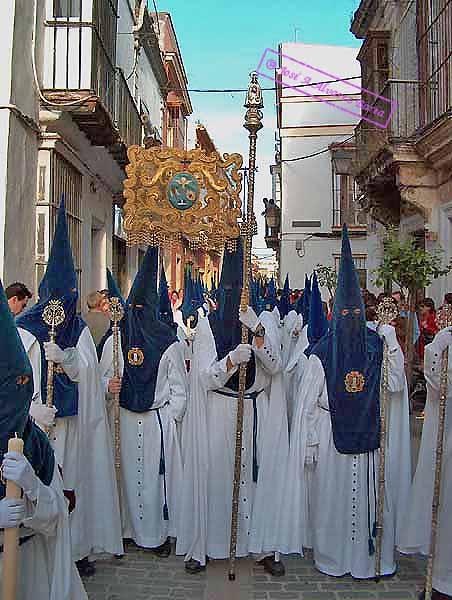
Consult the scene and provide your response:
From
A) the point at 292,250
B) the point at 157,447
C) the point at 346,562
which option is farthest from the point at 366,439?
the point at 292,250

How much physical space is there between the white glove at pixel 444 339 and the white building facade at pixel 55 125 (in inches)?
214

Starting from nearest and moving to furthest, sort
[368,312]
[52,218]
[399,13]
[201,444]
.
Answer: [201,444]
[368,312]
[52,218]
[399,13]

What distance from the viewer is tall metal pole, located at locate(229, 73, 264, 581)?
498 cm

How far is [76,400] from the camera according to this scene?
504 centimetres

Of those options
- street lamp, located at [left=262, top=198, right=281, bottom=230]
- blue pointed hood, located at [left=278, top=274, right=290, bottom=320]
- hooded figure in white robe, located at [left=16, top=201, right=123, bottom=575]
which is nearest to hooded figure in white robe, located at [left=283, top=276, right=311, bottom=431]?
blue pointed hood, located at [left=278, top=274, right=290, bottom=320]

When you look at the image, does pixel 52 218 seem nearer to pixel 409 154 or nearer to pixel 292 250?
pixel 409 154

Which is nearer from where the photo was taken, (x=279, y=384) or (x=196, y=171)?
(x=196, y=171)

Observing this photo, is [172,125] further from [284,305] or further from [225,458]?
[225,458]

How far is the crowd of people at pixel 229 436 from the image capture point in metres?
4.95

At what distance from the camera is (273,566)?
519cm

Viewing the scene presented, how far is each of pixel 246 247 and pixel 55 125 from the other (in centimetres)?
560

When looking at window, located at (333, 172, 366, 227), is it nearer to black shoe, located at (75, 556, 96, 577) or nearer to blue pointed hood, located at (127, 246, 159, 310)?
blue pointed hood, located at (127, 246, 159, 310)

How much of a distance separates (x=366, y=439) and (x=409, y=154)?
25.7 feet

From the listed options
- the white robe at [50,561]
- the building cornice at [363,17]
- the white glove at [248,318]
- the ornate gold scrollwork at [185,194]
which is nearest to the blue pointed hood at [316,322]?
the white glove at [248,318]
